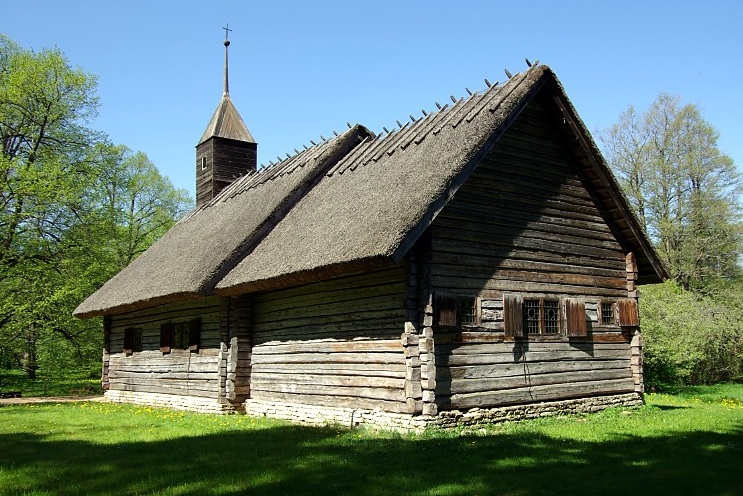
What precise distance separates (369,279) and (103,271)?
19515 millimetres

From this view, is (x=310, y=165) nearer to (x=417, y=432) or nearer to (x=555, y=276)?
(x=555, y=276)

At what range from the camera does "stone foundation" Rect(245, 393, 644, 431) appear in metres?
12.1

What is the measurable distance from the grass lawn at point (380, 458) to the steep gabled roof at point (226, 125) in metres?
14.6

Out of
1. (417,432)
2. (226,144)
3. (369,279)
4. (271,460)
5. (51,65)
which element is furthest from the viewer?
(51,65)

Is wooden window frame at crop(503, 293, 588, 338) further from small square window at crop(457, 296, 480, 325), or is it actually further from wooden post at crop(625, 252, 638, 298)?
wooden post at crop(625, 252, 638, 298)

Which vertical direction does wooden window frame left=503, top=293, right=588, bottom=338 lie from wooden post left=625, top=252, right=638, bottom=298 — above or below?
below

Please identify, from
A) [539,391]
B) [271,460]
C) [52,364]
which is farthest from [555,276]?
[52,364]

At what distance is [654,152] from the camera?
33.8 meters

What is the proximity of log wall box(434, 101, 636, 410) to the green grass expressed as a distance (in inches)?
795

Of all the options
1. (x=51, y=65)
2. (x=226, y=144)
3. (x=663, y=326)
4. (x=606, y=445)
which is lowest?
(x=606, y=445)

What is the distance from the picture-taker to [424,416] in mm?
11930

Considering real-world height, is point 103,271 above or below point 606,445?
above

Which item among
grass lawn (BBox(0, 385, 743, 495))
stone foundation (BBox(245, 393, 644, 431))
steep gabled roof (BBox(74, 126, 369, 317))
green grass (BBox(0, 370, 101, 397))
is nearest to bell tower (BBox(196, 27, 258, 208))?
steep gabled roof (BBox(74, 126, 369, 317))

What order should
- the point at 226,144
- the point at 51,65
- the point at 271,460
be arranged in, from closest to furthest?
the point at 271,460, the point at 226,144, the point at 51,65
